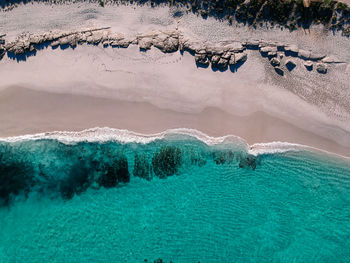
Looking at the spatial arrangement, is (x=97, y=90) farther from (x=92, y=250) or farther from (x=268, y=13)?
(x=268, y=13)

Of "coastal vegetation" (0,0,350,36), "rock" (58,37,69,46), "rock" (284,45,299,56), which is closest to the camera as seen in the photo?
"coastal vegetation" (0,0,350,36)

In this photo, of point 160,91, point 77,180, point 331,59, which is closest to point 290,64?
point 331,59

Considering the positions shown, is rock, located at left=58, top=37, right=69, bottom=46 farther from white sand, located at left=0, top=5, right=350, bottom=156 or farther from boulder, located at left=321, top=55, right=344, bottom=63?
boulder, located at left=321, top=55, right=344, bottom=63

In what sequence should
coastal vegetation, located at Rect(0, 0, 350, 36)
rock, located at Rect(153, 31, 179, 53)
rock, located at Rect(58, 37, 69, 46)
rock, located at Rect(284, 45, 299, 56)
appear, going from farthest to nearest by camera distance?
rock, located at Rect(58, 37, 69, 46)
rock, located at Rect(153, 31, 179, 53)
rock, located at Rect(284, 45, 299, 56)
coastal vegetation, located at Rect(0, 0, 350, 36)

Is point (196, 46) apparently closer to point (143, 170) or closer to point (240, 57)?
point (240, 57)

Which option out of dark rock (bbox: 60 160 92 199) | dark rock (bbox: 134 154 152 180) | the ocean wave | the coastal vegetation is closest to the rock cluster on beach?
the coastal vegetation

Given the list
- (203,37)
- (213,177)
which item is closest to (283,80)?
(203,37)

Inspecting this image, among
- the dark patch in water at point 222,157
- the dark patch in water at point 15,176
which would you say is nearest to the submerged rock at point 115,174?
the dark patch in water at point 15,176
